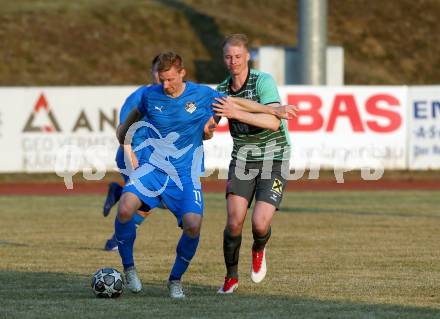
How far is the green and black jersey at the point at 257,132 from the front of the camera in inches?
409

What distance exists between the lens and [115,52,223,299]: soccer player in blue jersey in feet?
33.4

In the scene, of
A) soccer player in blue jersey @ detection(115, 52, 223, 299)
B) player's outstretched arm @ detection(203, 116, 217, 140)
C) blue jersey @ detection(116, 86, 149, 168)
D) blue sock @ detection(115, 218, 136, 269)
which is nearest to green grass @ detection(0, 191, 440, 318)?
blue sock @ detection(115, 218, 136, 269)

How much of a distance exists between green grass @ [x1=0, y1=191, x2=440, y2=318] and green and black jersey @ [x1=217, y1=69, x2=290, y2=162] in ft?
4.26

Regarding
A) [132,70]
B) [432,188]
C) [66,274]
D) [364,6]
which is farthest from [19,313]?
[364,6]

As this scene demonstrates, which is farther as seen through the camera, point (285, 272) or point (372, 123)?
point (372, 123)

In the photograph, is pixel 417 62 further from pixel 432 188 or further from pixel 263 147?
pixel 263 147

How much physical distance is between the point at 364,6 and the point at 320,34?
55.1 feet

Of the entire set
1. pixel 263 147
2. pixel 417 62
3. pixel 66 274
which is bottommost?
pixel 66 274

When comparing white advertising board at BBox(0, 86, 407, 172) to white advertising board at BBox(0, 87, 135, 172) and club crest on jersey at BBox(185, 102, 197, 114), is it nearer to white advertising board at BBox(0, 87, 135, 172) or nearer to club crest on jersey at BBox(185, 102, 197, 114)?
white advertising board at BBox(0, 87, 135, 172)

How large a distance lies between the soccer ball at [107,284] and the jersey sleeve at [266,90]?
2.09 metres

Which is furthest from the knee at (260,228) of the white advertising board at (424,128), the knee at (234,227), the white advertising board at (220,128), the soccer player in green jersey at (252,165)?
the white advertising board at (424,128)

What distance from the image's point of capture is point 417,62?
149ft

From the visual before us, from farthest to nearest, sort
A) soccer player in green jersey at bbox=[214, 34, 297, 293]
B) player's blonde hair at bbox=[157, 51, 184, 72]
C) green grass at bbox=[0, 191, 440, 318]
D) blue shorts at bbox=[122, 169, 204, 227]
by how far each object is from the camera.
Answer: soccer player in green jersey at bbox=[214, 34, 297, 293], blue shorts at bbox=[122, 169, 204, 227], player's blonde hair at bbox=[157, 51, 184, 72], green grass at bbox=[0, 191, 440, 318]

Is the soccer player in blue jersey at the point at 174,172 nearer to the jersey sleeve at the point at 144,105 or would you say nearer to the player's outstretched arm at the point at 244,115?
the jersey sleeve at the point at 144,105
